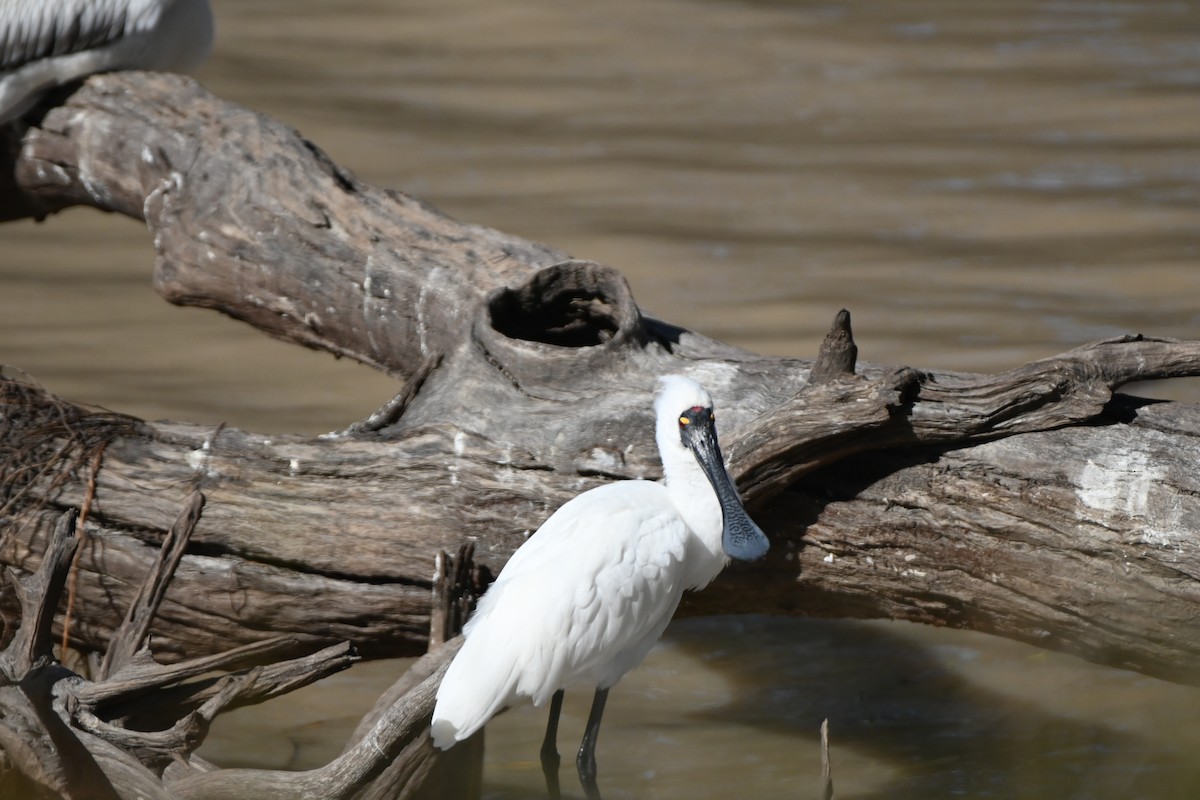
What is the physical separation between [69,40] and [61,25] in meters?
0.06

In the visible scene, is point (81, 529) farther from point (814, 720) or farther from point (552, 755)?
point (814, 720)

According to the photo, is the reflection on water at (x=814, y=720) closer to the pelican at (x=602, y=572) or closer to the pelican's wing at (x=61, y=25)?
the pelican at (x=602, y=572)

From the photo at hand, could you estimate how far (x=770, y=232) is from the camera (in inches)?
327

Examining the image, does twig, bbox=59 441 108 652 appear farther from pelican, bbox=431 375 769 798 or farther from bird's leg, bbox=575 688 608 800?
bird's leg, bbox=575 688 608 800

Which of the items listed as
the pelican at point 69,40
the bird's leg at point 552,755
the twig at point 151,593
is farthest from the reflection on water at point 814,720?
the pelican at point 69,40

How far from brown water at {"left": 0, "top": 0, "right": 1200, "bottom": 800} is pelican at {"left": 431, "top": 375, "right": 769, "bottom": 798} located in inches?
32.0

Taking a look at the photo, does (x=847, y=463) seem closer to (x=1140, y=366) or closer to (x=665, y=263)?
(x=1140, y=366)

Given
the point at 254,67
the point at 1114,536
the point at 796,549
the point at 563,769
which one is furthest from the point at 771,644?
the point at 254,67

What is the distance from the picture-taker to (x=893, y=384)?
3104 millimetres

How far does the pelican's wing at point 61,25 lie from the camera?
15.4ft

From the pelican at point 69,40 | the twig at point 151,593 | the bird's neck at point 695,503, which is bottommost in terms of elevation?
the twig at point 151,593

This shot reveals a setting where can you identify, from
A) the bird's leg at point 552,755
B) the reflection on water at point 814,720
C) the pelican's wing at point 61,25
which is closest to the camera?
the bird's leg at point 552,755

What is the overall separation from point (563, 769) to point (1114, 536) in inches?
64.4

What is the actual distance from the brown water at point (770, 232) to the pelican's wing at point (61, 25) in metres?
1.97
